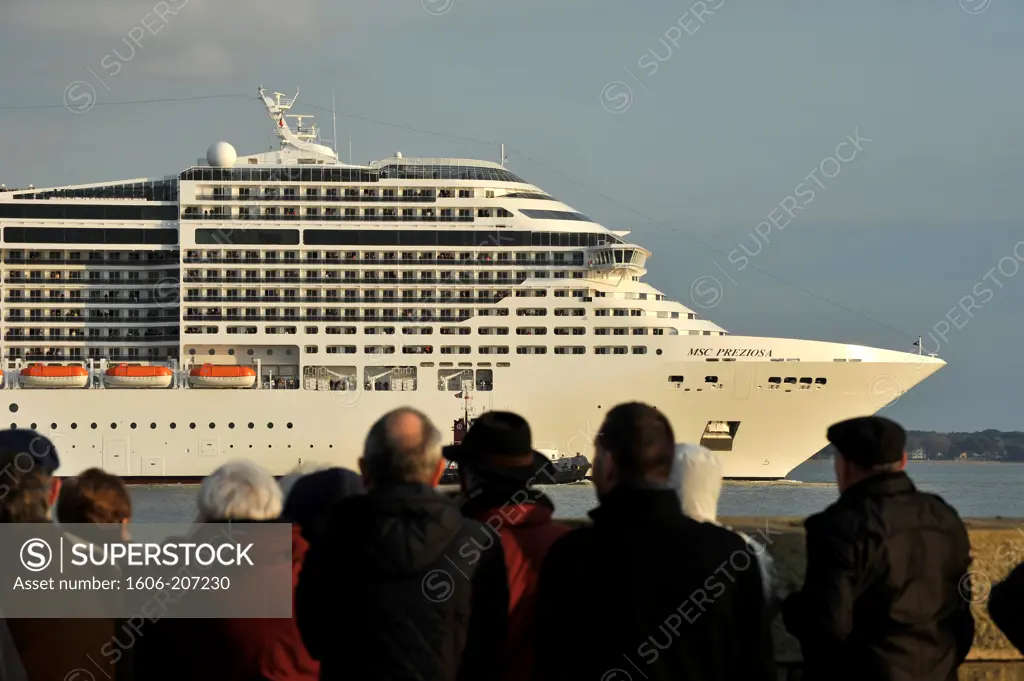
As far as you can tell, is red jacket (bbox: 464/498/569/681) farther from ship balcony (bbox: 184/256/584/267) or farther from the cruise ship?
ship balcony (bbox: 184/256/584/267)

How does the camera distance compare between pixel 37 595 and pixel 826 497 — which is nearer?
pixel 37 595

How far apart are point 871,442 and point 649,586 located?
1.13 metres

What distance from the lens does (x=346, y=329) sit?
159 ft

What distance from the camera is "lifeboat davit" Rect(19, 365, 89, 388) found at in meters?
46.2

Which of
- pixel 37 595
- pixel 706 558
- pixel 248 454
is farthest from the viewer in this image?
pixel 248 454

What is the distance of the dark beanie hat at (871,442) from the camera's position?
16.2ft

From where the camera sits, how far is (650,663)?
174 inches

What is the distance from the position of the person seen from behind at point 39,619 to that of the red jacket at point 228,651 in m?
0.23

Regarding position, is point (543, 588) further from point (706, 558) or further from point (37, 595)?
point (37, 595)

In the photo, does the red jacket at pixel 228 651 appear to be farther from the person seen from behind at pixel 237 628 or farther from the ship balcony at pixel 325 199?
the ship balcony at pixel 325 199

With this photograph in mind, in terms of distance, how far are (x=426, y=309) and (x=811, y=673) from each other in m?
43.7

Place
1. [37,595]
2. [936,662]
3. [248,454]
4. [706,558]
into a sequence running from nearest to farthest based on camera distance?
[706,558]
[936,662]
[37,595]
[248,454]

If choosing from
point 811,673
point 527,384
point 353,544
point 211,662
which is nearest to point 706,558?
point 811,673

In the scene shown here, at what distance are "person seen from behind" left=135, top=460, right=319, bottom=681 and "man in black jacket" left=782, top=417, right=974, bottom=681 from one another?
197 centimetres
